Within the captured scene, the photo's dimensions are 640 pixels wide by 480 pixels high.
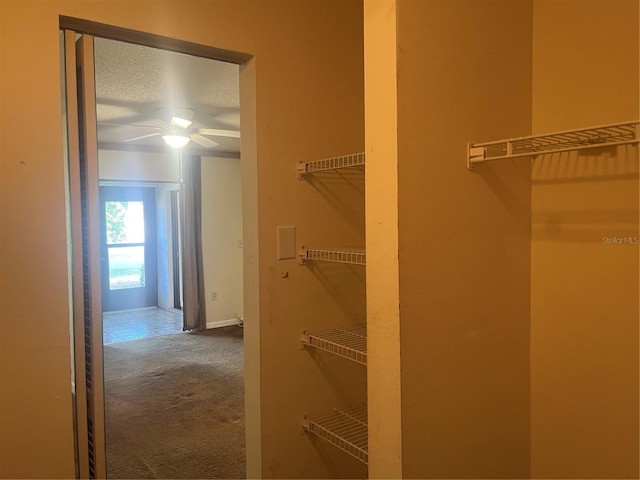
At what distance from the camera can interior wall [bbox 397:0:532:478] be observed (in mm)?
1226

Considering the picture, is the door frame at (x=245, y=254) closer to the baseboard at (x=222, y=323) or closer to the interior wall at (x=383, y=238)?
the interior wall at (x=383, y=238)

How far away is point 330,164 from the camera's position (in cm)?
183

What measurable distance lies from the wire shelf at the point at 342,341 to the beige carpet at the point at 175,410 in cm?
115

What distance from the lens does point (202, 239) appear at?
5824 mm

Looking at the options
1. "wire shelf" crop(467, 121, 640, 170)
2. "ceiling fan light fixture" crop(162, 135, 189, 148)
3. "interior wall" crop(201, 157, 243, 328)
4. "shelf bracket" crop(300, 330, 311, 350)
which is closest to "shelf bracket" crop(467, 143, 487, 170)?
"wire shelf" crop(467, 121, 640, 170)

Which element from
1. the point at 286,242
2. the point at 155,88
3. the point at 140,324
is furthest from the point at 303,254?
the point at 140,324

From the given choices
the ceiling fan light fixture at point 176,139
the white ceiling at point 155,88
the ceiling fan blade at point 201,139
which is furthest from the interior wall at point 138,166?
the ceiling fan light fixture at point 176,139

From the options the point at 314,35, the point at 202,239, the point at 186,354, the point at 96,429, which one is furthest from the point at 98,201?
the point at 202,239

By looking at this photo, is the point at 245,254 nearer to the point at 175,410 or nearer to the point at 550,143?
the point at 550,143

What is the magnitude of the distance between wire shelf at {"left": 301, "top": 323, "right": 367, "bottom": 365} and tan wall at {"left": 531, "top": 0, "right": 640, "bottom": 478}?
60 cm

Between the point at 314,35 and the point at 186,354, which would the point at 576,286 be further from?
the point at 186,354

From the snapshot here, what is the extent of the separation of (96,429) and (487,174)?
1460 millimetres

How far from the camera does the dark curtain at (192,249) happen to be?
18.7 feet

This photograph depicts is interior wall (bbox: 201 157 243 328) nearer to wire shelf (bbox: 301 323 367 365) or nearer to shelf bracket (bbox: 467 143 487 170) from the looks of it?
wire shelf (bbox: 301 323 367 365)
